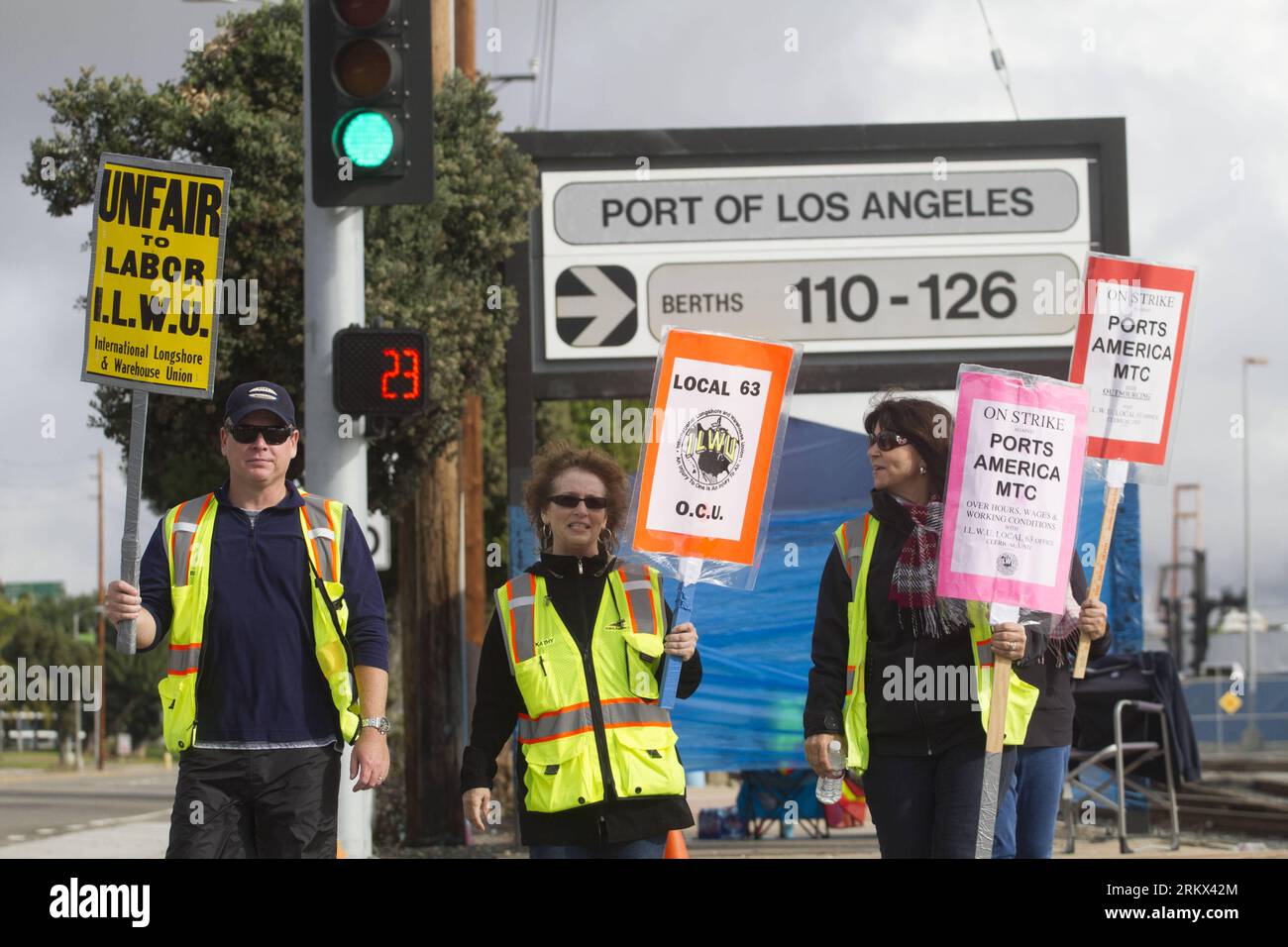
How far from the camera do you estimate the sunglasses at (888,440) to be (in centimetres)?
553

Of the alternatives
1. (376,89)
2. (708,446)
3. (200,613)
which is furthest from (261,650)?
(376,89)

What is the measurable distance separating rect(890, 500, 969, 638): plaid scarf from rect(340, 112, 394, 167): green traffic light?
2824 millimetres

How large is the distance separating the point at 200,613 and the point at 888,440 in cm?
213

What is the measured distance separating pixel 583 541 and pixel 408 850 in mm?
9283

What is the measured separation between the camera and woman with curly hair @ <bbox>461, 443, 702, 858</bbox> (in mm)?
4754

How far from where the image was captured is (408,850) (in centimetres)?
1376

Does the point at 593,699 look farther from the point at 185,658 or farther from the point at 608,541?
the point at 185,658

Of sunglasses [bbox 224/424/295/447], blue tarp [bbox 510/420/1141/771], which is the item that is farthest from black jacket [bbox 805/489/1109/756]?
blue tarp [bbox 510/420/1141/771]

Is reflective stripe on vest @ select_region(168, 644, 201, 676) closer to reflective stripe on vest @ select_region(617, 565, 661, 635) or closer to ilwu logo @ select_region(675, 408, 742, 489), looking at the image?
reflective stripe on vest @ select_region(617, 565, 661, 635)

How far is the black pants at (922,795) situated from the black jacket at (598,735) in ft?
2.37

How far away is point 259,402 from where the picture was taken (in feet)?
16.8

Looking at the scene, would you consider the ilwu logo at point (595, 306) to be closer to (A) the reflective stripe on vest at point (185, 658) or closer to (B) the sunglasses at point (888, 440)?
(B) the sunglasses at point (888, 440)
